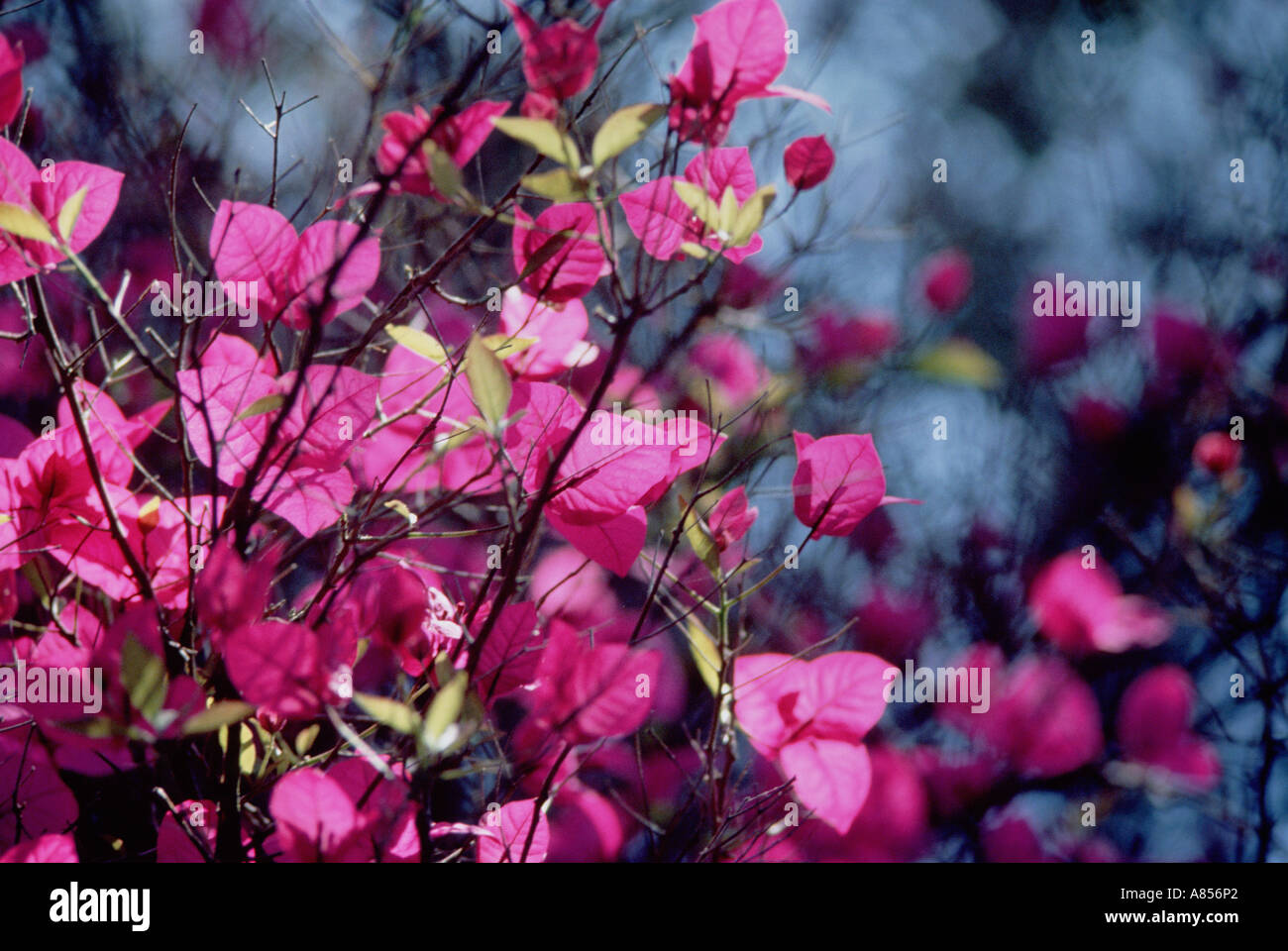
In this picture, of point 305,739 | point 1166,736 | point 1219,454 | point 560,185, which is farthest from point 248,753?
point 1219,454

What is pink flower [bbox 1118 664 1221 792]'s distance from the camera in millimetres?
899

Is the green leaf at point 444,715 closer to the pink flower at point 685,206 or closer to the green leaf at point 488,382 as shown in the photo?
the green leaf at point 488,382

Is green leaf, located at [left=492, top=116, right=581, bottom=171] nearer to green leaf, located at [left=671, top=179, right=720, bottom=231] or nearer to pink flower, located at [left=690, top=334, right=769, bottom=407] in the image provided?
green leaf, located at [left=671, top=179, right=720, bottom=231]

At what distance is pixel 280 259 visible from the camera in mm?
459

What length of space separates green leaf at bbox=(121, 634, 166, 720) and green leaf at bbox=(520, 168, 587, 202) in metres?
0.25

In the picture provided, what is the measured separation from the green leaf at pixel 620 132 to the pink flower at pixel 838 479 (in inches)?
7.8

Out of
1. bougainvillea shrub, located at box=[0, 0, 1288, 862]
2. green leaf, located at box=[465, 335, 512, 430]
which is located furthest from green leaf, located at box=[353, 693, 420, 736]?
green leaf, located at box=[465, 335, 512, 430]

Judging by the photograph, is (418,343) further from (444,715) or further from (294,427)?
(444,715)

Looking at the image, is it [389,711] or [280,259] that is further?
[280,259]

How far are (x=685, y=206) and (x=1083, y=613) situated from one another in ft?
2.29

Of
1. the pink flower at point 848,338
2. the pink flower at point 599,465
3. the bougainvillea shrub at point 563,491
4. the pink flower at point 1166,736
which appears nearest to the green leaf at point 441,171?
the bougainvillea shrub at point 563,491

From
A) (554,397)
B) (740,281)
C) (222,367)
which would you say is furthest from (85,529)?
(740,281)

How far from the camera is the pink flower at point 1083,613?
0.91 m
